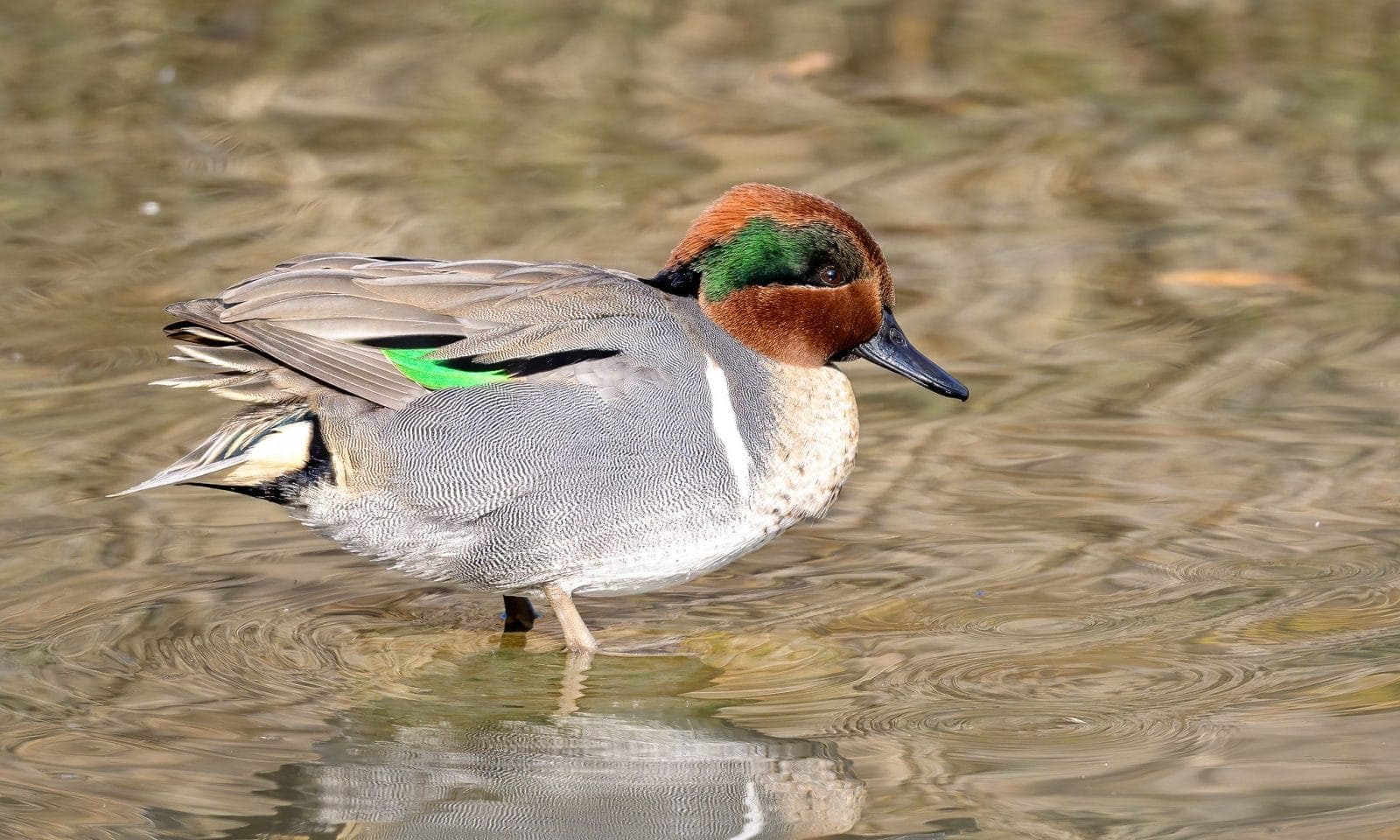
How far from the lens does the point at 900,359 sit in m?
5.19

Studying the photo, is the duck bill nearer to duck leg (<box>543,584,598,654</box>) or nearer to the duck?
the duck

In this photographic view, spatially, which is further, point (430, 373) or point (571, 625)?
point (571, 625)

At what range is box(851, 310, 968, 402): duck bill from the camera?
518cm

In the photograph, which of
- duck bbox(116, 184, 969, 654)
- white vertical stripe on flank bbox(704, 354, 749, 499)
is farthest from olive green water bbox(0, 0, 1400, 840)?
white vertical stripe on flank bbox(704, 354, 749, 499)

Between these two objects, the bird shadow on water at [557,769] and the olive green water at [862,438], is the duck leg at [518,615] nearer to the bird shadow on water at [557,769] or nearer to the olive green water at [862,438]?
the olive green water at [862,438]

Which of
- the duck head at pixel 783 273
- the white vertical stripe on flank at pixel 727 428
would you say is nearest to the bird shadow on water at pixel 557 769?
the white vertical stripe on flank at pixel 727 428

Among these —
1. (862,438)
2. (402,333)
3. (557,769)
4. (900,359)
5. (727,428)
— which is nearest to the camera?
(557,769)

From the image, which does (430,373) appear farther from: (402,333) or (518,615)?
(518,615)

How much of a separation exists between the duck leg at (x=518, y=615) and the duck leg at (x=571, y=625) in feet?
0.93

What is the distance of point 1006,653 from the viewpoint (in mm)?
4789

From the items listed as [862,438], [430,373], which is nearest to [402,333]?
[430,373]

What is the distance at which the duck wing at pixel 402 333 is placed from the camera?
470 cm

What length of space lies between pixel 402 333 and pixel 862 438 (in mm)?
2003

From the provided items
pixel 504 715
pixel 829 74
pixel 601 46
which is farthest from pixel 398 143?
pixel 504 715
